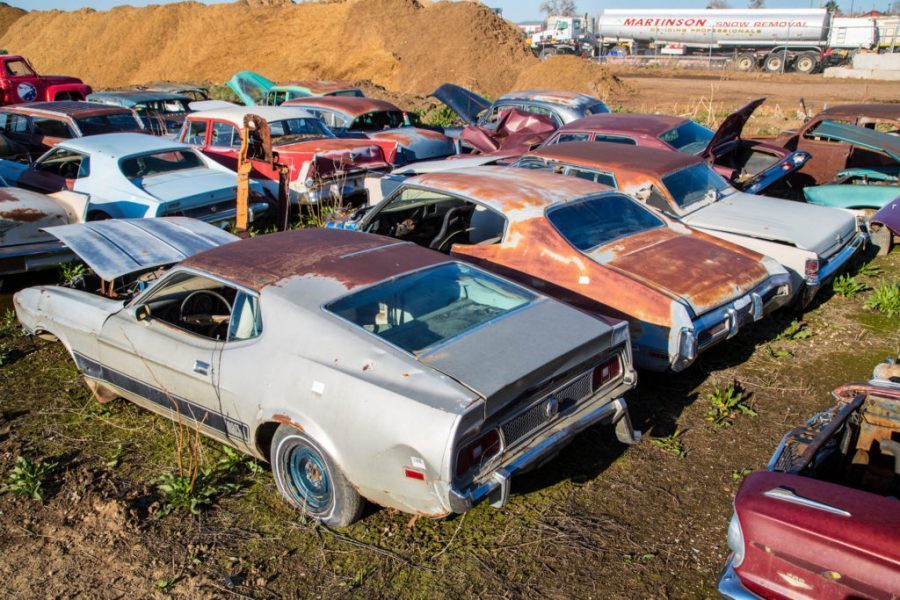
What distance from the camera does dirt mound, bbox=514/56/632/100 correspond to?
2556 centimetres

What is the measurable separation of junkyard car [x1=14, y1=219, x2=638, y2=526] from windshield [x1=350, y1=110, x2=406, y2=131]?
346 inches

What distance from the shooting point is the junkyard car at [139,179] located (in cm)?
854

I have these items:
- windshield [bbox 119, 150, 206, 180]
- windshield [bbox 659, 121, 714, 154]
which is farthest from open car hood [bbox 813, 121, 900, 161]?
windshield [bbox 119, 150, 206, 180]

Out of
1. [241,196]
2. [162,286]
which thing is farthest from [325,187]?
[162,286]

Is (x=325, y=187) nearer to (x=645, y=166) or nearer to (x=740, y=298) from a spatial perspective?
(x=645, y=166)

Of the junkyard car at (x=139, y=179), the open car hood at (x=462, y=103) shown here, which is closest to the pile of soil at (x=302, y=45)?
the open car hood at (x=462, y=103)

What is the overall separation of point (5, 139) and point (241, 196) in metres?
5.64

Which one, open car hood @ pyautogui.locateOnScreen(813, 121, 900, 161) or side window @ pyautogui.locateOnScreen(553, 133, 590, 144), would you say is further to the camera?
side window @ pyautogui.locateOnScreen(553, 133, 590, 144)

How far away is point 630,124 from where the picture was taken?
995cm

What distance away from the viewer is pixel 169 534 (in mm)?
3984

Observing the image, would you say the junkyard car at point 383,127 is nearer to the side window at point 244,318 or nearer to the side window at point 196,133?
the side window at point 196,133

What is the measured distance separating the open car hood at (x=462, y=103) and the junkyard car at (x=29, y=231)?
26.6ft

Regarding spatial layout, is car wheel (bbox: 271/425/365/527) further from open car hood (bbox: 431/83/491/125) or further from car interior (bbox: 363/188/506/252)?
open car hood (bbox: 431/83/491/125)

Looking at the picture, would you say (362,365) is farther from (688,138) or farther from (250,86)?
(250,86)
